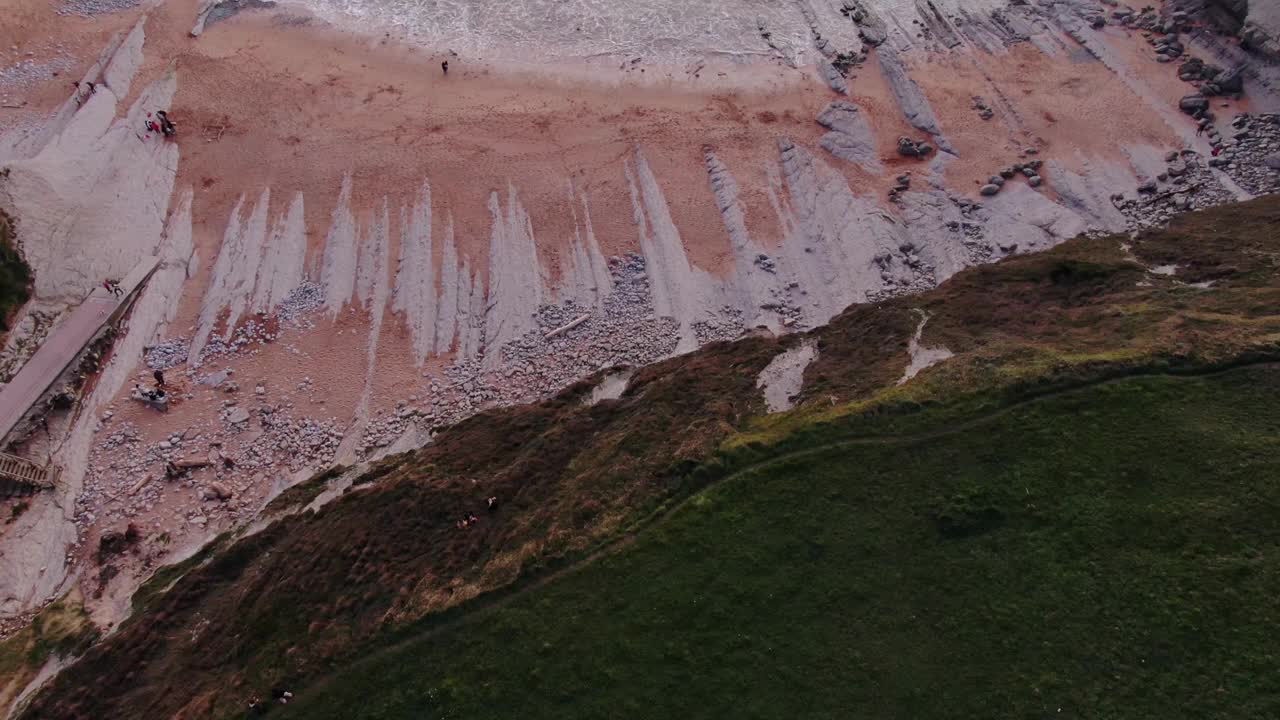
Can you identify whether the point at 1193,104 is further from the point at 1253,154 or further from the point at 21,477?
the point at 21,477

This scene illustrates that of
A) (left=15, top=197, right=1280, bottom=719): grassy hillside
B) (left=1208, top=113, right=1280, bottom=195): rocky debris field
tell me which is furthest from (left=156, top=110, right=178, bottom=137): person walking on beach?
(left=1208, top=113, right=1280, bottom=195): rocky debris field

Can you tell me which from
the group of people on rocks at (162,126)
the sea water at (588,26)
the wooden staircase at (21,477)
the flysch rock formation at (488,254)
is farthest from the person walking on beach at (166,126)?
the wooden staircase at (21,477)

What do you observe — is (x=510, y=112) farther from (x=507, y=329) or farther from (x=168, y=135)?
(x=168, y=135)

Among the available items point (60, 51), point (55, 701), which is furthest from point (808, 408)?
point (60, 51)

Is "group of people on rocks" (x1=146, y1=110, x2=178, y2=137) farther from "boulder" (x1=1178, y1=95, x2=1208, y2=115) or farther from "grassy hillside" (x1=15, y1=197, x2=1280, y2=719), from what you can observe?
"boulder" (x1=1178, y1=95, x2=1208, y2=115)

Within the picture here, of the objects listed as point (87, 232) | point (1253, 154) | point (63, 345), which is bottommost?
point (1253, 154)

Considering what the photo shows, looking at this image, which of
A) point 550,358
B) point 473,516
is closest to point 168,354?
point 550,358

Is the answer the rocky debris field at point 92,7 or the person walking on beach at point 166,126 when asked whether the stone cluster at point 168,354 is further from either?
the rocky debris field at point 92,7
